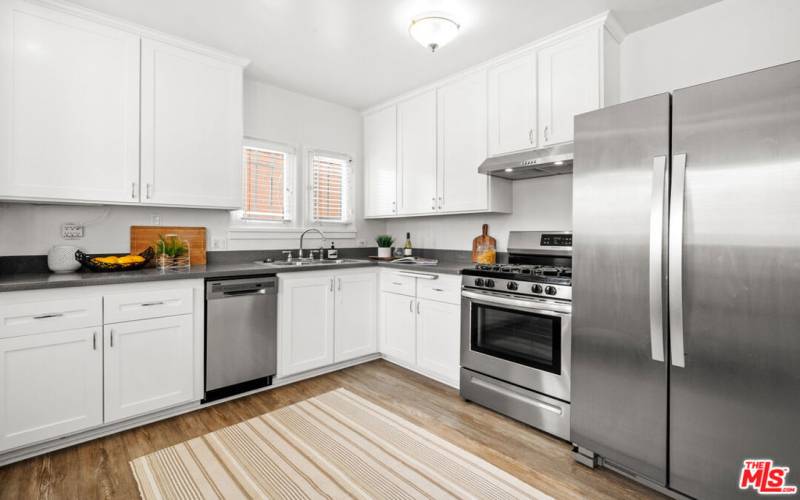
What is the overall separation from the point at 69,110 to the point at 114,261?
1.00 meters

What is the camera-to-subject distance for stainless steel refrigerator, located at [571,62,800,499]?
150cm

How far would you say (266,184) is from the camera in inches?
147

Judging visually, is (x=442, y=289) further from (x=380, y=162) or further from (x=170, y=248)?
(x=170, y=248)

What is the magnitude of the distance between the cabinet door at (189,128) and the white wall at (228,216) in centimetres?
36

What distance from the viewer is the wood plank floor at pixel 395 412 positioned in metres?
1.88

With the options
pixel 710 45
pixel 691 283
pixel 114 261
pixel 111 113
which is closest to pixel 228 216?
pixel 114 261

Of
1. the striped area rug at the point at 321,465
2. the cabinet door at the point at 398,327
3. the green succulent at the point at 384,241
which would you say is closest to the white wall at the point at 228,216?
the green succulent at the point at 384,241

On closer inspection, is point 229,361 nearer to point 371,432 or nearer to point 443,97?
point 371,432

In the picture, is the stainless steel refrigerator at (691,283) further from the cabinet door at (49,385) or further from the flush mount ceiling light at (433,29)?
the cabinet door at (49,385)

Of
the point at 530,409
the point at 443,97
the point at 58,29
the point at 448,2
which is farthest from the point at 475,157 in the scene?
the point at 58,29

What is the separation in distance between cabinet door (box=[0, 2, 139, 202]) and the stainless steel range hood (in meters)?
2.61

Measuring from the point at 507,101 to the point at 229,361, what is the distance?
2.91 meters

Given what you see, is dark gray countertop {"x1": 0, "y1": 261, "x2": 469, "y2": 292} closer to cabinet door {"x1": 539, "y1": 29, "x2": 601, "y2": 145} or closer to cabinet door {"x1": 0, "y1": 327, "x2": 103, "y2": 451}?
cabinet door {"x1": 0, "y1": 327, "x2": 103, "y2": 451}

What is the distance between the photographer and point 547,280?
234 centimetres
